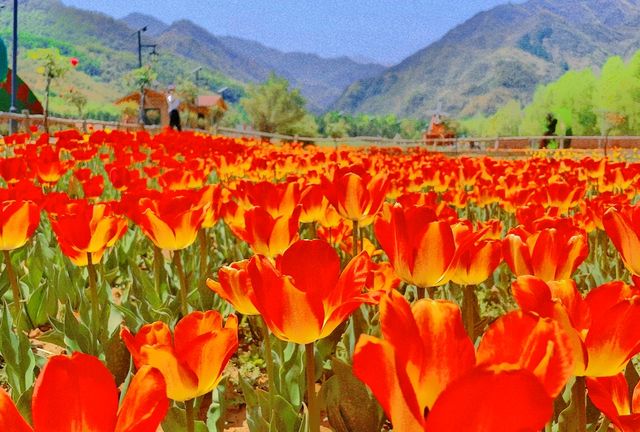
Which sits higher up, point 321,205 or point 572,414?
point 321,205

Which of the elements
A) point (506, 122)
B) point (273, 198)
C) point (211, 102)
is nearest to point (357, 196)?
point (273, 198)

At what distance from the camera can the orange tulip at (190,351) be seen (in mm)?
1086

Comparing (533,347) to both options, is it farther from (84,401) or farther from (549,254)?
(549,254)

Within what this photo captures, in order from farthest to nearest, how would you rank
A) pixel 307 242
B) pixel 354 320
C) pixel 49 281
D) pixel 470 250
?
pixel 49 281 < pixel 354 320 < pixel 470 250 < pixel 307 242

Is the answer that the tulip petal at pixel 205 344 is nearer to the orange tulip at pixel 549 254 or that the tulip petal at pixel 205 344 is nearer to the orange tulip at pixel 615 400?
the orange tulip at pixel 615 400

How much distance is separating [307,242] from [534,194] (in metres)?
2.94

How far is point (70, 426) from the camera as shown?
0.73 meters

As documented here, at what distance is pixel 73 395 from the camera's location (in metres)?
0.73

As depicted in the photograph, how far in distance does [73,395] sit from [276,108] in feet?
182

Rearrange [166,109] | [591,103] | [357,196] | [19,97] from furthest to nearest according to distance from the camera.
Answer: [591,103] → [166,109] → [19,97] → [357,196]

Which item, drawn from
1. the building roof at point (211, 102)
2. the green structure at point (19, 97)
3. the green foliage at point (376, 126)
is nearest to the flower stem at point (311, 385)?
the green structure at point (19, 97)

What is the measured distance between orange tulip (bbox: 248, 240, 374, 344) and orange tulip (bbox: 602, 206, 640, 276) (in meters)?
0.77

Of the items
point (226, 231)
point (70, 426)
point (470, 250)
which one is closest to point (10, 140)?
point (226, 231)

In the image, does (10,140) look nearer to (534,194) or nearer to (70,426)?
(534,194)
